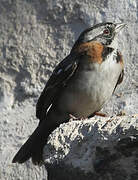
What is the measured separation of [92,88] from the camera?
191 inches

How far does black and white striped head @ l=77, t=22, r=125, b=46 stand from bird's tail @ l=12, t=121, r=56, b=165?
2.22ft

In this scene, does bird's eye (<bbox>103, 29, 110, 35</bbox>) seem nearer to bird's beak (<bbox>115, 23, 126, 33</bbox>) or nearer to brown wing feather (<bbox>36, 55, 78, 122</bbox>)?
bird's beak (<bbox>115, 23, 126, 33</bbox>)

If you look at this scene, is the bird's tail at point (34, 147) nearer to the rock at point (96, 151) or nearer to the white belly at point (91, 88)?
the white belly at point (91, 88)

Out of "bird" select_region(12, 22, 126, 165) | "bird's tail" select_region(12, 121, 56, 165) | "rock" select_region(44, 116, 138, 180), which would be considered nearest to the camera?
"rock" select_region(44, 116, 138, 180)

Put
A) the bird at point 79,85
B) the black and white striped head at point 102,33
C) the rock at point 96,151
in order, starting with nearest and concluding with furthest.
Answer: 1. the rock at point 96,151
2. the bird at point 79,85
3. the black and white striped head at point 102,33

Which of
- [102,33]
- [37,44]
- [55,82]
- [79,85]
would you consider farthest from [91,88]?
[37,44]

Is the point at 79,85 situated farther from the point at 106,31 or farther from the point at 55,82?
the point at 106,31

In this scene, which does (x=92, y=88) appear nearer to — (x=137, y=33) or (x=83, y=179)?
(x=137, y=33)

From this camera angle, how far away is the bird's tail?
4.66 meters

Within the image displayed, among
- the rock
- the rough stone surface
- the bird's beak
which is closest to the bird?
the bird's beak

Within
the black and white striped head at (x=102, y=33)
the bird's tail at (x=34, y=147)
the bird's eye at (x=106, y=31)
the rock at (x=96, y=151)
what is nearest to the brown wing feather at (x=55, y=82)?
the bird's tail at (x=34, y=147)

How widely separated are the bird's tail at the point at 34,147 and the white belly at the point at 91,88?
0.25 m

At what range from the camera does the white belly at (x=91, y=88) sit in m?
4.82

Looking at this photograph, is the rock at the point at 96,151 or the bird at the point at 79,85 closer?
the rock at the point at 96,151
